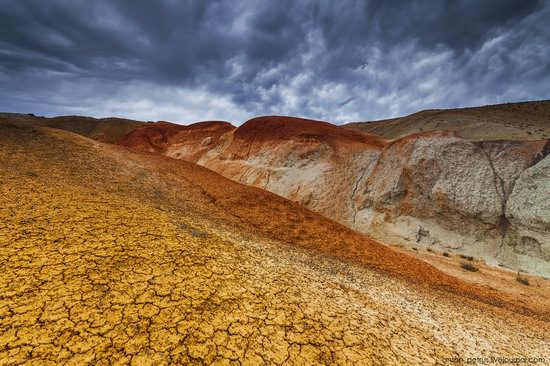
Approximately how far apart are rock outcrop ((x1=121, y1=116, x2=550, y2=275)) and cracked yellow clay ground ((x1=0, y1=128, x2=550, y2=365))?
414 inches

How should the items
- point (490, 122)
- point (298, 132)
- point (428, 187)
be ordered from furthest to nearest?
point (298, 132)
point (490, 122)
point (428, 187)

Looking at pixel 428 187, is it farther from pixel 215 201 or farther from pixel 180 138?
pixel 180 138

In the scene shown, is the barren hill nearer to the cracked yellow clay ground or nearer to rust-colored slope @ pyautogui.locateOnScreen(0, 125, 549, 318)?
rust-colored slope @ pyautogui.locateOnScreen(0, 125, 549, 318)

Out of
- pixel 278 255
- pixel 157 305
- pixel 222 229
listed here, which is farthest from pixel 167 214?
pixel 157 305

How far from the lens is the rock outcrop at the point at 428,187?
1642 centimetres

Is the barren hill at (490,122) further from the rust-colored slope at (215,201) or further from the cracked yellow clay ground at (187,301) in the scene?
the cracked yellow clay ground at (187,301)

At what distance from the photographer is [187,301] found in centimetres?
432

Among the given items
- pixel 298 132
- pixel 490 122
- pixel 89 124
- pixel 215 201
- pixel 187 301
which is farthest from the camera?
pixel 89 124

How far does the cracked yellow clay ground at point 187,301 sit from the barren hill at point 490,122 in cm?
2272

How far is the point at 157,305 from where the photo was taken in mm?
4074

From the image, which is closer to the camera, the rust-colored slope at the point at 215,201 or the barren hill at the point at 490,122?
the rust-colored slope at the point at 215,201

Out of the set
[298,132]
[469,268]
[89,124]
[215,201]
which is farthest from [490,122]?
[89,124]

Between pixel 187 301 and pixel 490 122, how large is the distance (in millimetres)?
37009

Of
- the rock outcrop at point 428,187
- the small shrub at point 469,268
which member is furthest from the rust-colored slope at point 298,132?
the small shrub at point 469,268
